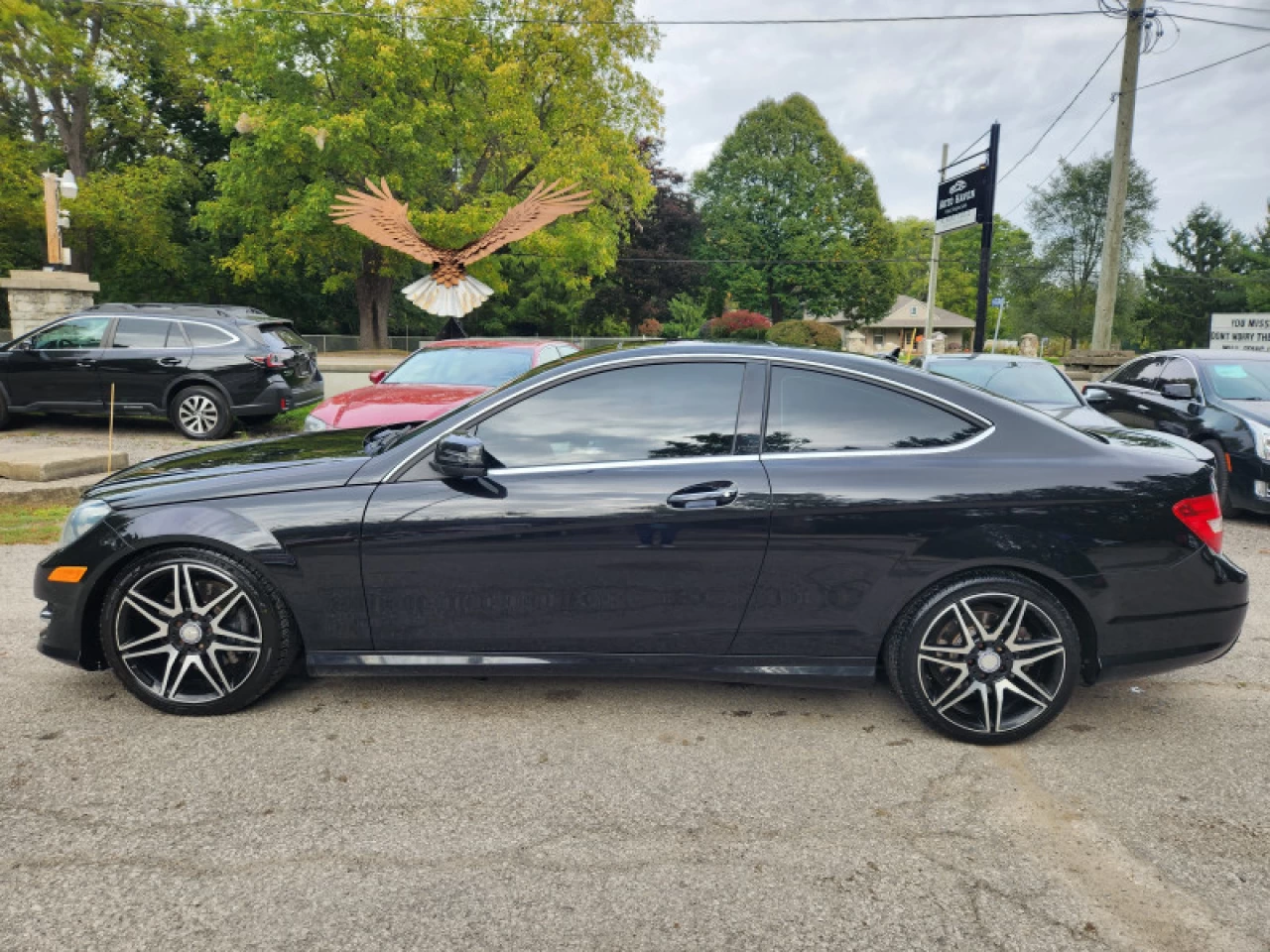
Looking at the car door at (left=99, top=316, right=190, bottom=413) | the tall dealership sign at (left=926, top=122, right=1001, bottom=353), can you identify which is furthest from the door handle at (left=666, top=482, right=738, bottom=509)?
the tall dealership sign at (left=926, top=122, right=1001, bottom=353)

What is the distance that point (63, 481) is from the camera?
25.3 feet

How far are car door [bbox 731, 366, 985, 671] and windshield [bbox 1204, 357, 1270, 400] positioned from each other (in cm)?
644

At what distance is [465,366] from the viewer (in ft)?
26.8

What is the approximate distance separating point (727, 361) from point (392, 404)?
451 cm

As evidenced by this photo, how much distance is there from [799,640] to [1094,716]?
1378 millimetres

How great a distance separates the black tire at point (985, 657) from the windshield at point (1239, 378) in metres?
6.34

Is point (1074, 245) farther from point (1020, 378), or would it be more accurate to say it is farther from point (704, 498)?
point (704, 498)

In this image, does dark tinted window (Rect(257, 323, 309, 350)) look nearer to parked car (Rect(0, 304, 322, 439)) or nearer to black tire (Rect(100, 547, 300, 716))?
parked car (Rect(0, 304, 322, 439))

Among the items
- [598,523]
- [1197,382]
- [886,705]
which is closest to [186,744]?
[598,523]

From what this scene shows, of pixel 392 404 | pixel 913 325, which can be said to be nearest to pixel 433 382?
pixel 392 404

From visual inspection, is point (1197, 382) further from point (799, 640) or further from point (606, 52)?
point (606, 52)

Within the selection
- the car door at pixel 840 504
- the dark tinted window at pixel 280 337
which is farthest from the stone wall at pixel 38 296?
the car door at pixel 840 504

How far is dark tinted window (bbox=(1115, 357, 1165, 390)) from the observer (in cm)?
900

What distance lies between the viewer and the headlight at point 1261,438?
23.3 ft
